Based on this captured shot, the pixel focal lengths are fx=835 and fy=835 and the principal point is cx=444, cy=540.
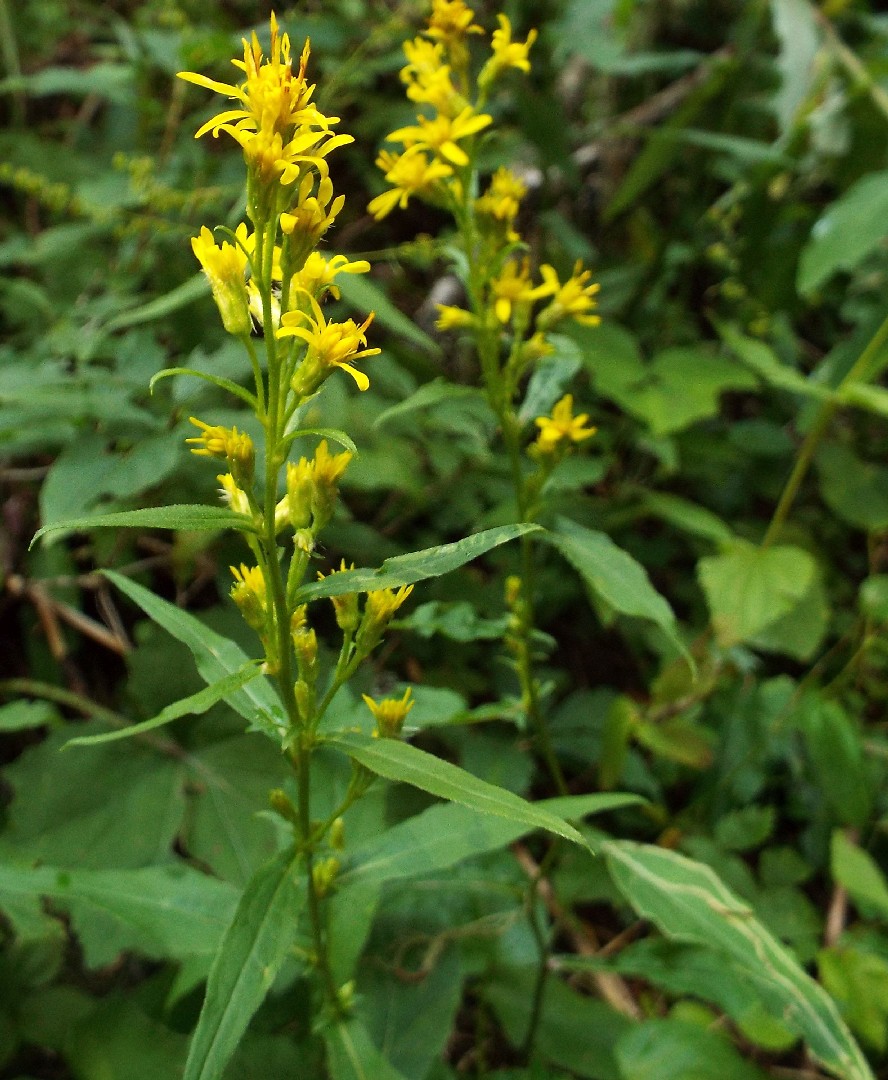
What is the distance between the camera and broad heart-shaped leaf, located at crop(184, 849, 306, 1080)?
703mm

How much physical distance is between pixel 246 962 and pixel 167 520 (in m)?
0.41

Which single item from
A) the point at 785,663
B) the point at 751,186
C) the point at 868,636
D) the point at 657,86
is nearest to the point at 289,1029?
the point at 868,636

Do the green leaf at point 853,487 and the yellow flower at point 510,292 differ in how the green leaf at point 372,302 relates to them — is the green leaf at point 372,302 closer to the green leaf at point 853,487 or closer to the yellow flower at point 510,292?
the yellow flower at point 510,292

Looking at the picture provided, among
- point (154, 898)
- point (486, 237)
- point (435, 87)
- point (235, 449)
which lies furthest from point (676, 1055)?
point (435, 87)

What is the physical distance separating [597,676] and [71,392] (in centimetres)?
143

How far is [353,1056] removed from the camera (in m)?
0.94

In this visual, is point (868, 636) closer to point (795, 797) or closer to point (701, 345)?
point (795, 797)

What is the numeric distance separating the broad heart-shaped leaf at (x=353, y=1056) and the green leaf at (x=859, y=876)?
1.00 meters

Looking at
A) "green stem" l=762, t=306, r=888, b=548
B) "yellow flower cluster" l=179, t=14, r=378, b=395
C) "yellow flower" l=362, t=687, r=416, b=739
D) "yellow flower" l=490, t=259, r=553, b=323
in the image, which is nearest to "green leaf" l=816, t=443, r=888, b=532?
"green stem" l=762, t=306, r=888, b=548

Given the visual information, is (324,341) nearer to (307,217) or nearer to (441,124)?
(307,217)

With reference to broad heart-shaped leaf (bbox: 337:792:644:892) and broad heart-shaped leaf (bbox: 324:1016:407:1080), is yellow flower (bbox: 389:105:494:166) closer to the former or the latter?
broad heart-shaped leaf (bbox: 337:792:644:892)

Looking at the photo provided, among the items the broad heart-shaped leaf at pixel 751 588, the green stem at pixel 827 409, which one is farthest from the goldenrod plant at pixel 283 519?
the green stem at pixel 827 409

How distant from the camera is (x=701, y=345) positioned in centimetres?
251

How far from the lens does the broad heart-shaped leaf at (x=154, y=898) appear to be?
95cm
